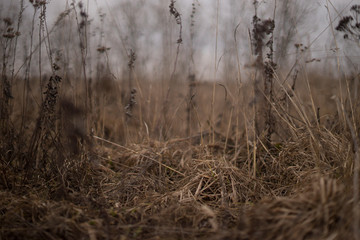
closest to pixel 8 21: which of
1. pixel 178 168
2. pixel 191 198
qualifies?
pixel 178 168

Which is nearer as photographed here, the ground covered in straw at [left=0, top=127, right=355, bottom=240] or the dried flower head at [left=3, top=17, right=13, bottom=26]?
the ground covered in straw at [left=0, top=127, right=355, bottom=240]

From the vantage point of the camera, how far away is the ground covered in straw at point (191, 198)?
1.04 m

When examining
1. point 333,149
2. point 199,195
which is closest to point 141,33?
point 199,195

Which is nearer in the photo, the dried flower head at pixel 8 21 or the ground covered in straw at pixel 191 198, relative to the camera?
the ground covered in straw at pixel 191 198

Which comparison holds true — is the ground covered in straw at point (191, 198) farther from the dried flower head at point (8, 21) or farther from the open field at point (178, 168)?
the dried flower head at point (8, 21)

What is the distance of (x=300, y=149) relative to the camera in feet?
5.66

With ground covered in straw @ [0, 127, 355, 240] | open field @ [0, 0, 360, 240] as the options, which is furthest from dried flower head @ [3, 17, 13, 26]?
ground covered in straw @ [0, 127, 355, 240]

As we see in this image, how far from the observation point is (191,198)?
1560 mm

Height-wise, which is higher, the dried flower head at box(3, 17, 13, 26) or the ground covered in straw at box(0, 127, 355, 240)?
the dried flower head at box(3, 17, 13, 26)

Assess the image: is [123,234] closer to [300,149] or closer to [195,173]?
[195,173]

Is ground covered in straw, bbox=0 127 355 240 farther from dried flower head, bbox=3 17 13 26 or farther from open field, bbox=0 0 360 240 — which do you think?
dried flower head, bbox=3 17 13 26

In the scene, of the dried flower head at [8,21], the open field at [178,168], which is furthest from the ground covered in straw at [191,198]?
the dried flower head at [8,21]

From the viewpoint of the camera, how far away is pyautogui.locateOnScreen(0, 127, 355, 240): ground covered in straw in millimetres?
1041

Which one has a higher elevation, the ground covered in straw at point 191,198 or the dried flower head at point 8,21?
the dried flower head at point 8,21
